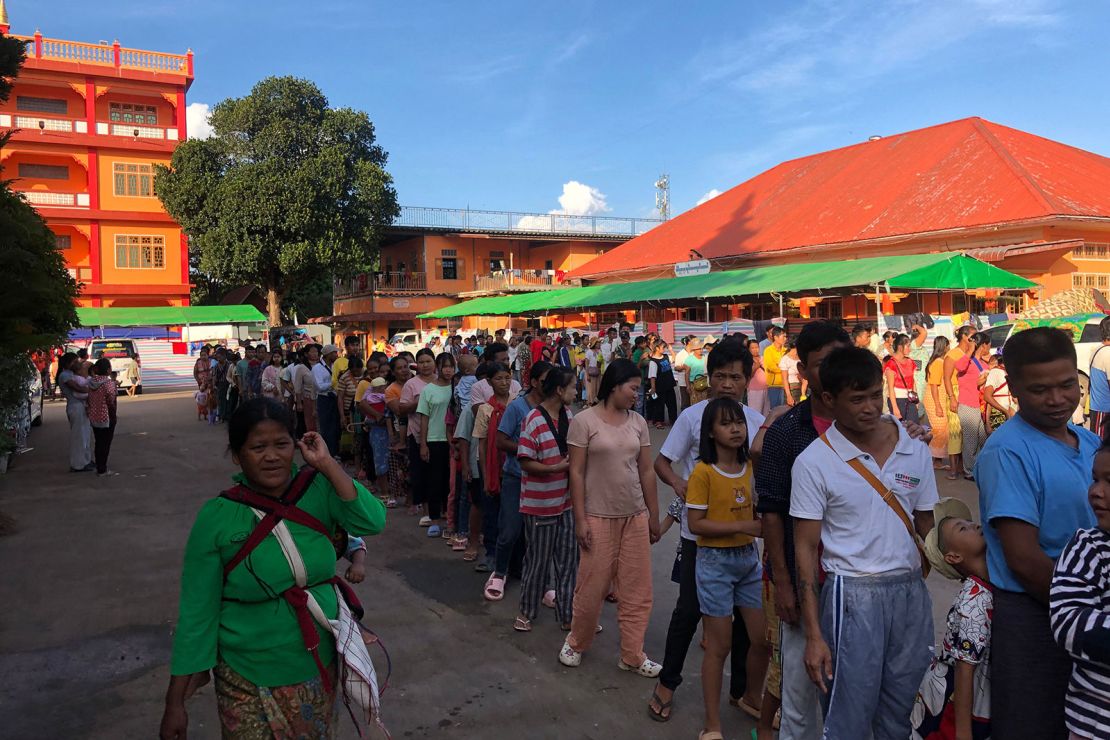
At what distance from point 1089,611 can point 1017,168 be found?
842 inches

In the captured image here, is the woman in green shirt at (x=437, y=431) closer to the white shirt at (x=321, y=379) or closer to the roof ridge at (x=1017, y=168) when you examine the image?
the white shirt at (x=321, y=379)

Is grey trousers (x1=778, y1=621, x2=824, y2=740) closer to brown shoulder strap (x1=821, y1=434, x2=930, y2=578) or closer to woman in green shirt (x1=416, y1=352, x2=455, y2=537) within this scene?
brown shoulder strap (x1=821, y1=434, x2=930, y2=578)

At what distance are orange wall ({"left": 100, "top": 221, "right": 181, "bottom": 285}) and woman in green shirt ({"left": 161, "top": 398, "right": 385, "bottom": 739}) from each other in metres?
37.7

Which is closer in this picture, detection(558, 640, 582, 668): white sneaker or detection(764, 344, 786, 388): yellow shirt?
detection(558, 640, 582, 668): white sneaker

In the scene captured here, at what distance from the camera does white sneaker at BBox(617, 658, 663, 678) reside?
435cm

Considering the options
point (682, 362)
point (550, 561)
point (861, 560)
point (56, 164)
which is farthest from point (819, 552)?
point (56, 164)

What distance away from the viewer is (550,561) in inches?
200

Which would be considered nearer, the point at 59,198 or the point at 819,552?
the point at 819,552

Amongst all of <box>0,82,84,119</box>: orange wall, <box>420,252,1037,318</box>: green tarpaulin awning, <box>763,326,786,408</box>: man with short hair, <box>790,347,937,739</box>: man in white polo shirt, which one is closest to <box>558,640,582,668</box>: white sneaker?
<box>790,347,937,739</box>: man in white polo shirt

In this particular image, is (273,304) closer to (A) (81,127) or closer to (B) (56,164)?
(A) (81,127)

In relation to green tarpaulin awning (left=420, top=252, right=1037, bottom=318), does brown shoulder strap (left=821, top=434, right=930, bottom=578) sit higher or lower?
lower

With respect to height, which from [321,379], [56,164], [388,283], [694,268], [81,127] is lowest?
[321,379]

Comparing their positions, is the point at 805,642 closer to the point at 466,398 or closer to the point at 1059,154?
the point at 466,398

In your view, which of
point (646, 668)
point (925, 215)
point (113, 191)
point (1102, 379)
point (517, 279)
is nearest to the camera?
point (646, 668)
